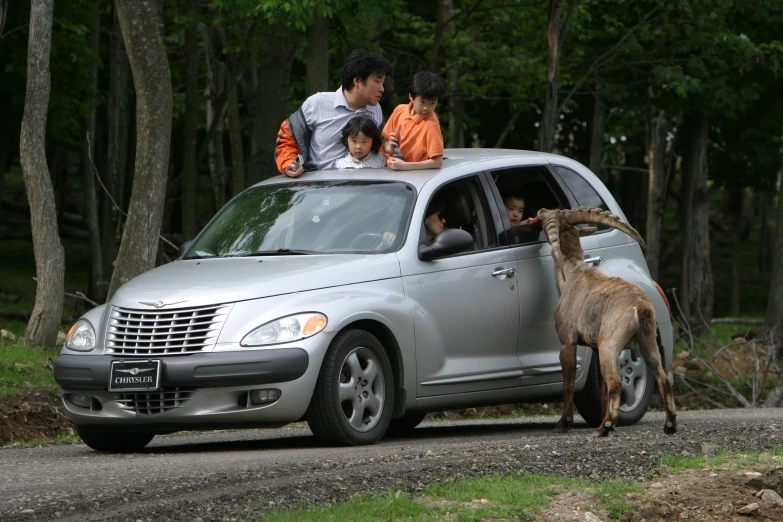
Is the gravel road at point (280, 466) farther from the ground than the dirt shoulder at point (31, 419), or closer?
farther from the ground

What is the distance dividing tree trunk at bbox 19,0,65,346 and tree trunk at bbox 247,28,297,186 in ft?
13.4

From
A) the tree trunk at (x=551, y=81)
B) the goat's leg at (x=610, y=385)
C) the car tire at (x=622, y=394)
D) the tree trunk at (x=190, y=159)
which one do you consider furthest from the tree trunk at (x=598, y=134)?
the goat's leg at (x=610, y=385)

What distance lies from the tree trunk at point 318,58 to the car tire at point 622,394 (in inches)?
276

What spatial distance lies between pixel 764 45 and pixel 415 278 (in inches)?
635

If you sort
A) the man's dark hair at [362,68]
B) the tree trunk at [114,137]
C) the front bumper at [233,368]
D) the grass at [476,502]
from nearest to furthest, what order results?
the grass at [476,502], the front bumper at [233,368], the man's dark hair at [362,68], the tree trunk at [114,137]

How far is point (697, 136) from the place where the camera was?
89.4ft

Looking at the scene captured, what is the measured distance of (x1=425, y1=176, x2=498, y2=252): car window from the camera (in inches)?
397

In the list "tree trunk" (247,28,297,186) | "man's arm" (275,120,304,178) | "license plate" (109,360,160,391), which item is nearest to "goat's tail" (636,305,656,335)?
"man's arm" (275,120,304,178)

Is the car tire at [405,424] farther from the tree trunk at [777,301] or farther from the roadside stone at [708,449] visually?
the tree trunk at [777,301]

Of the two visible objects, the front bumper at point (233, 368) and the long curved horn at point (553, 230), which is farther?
the long curved horn at point (553, 230)

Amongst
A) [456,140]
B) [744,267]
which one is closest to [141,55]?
[456,140]

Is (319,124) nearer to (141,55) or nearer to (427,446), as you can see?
(427,446)

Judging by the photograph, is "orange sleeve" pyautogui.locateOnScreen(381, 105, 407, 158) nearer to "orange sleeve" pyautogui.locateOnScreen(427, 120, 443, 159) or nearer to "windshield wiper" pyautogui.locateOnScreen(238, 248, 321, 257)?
"orange sleeve" pyautogui.locateOnScreen(427, 120, 443, 159)

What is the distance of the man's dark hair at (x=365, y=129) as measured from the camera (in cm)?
1029
